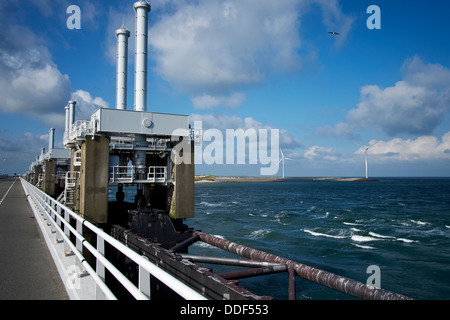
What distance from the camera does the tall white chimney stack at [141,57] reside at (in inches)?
857

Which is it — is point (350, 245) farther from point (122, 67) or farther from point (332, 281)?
point (122, 67)

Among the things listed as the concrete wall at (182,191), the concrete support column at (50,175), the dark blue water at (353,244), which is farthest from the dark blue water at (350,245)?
the concrete support column at (50,175)

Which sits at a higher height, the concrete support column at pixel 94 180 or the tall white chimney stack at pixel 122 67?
the tall white chimney stack at pixel 122 67

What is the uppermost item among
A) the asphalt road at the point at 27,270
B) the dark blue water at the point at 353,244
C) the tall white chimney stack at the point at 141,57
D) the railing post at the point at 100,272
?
the tall white chimney stack at the point at 141,57

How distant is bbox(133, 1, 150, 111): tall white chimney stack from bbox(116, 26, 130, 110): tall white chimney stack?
8.97ft

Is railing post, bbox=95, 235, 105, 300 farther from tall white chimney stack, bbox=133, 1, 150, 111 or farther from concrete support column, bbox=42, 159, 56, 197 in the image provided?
concrete support column, bbox=42, 159, 56, 197

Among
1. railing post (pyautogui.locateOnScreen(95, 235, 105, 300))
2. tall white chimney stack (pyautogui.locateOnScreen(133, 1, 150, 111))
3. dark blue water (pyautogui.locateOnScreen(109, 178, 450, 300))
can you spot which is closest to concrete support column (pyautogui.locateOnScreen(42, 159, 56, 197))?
dark blue water (pyautogui.locateOnScreen(109, 178, 450, 300))

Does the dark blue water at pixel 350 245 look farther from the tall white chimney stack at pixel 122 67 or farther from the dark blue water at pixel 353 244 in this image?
the tall white chimney stack at pixel 122 67

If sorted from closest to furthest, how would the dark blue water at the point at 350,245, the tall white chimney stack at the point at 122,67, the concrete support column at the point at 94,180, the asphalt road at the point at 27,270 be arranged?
the asphalt road at the point at 27,270 → the concrete support column at the point at 94,180 → the dark blue water at the point at 350,245 → the tall white chimney stack at the point at 122,67

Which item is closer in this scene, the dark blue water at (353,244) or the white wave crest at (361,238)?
the dark blue water at (353,244)

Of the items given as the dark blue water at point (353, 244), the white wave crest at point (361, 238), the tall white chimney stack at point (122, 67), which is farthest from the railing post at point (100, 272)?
the white wave crest at point (361, 238)


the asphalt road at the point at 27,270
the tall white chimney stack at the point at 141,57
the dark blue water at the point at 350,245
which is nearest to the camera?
the asphalt road at the point at 27,270

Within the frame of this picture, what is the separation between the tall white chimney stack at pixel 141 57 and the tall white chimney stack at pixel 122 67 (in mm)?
2733
